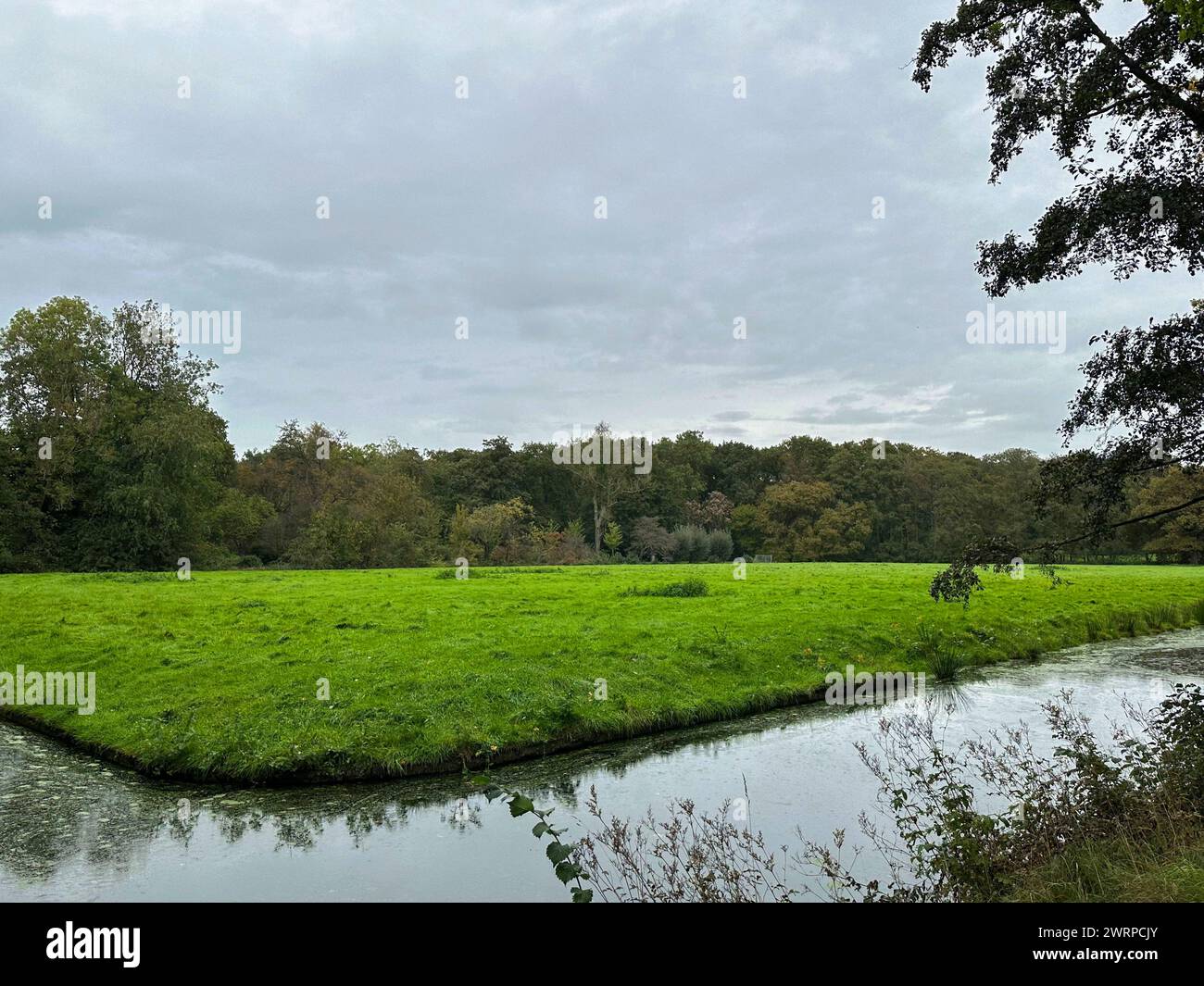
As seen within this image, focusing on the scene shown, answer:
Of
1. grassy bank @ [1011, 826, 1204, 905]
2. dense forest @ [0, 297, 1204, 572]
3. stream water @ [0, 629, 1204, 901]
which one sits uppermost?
dense forest @ [0, 297, 1204, 572]

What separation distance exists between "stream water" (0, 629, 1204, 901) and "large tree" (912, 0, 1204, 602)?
162 inches

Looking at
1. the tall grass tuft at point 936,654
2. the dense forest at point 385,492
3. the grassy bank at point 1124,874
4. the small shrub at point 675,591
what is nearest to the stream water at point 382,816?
the grassy bank at point 1124,874

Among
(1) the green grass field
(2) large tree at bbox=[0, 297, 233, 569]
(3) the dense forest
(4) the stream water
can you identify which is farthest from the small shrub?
(2) large tree at bbox=[0, 297, 233, 569]

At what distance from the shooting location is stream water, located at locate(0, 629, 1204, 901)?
26.7 feet

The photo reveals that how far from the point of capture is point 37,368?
1818 inches

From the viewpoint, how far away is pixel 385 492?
57.5 meters

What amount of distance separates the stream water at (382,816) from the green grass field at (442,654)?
0.63 meters

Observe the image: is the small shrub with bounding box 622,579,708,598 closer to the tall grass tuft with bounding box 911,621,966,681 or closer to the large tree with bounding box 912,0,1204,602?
the tall grass tuft with bounding box 911,621,966,681

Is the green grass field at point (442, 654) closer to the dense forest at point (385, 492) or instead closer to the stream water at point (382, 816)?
the stream water at point (382, 816)

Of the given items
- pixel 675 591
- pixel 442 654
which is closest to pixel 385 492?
pixel 675 591

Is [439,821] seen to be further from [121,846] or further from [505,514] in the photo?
[505,514]

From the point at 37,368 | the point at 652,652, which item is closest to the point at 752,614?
the point at 652,652
